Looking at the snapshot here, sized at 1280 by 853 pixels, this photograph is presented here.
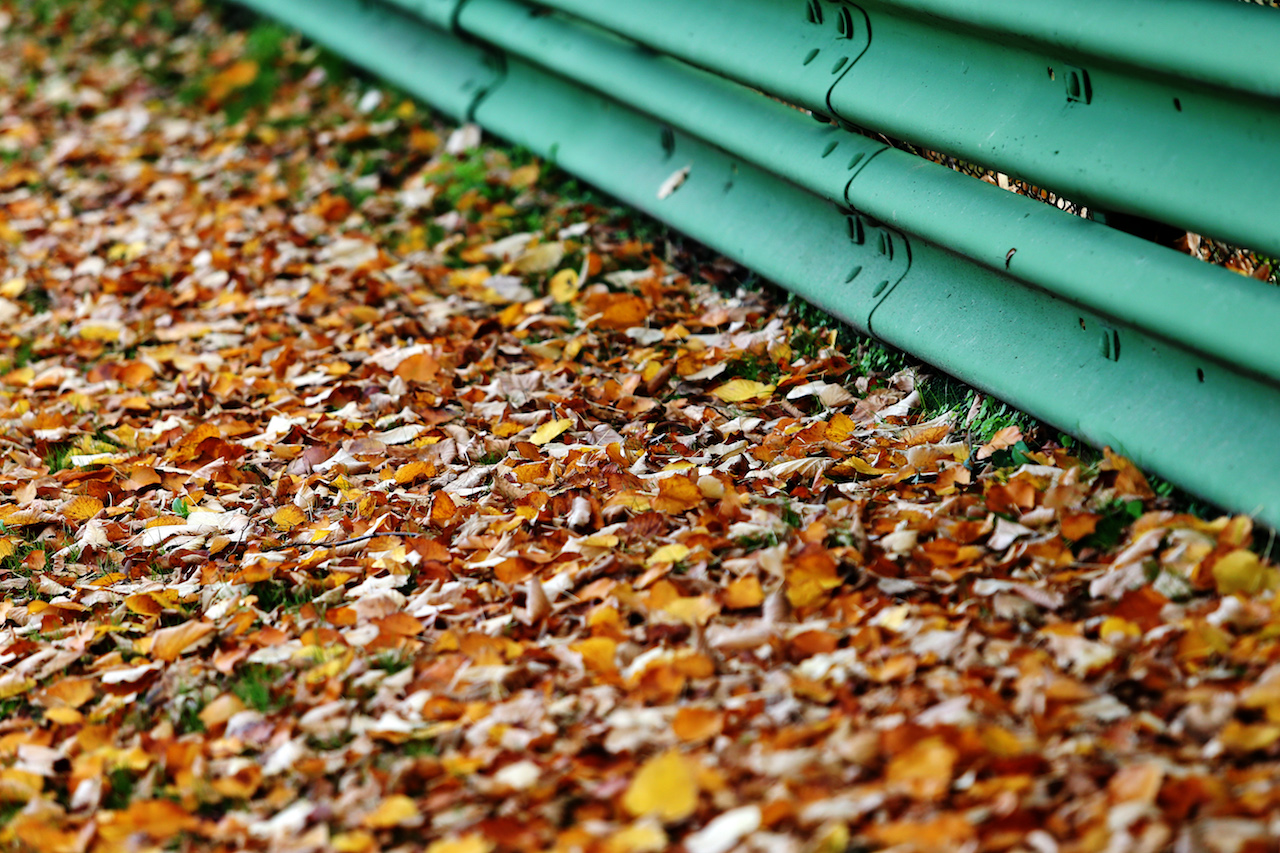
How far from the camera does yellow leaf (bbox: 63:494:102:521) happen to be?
3.27 m

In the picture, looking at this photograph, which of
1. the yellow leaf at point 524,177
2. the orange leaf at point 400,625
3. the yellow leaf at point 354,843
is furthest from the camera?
the yellow leaf at point 524,177

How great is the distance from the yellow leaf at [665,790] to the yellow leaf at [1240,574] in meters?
0.96

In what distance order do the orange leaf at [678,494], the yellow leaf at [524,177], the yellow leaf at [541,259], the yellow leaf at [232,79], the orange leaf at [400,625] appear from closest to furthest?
the orange leaf at [400,625], the orange leaf at [678,494], the yellow leaf at [541,259], the yellow leaf at [524,177], the yellow leaf at [232,79]

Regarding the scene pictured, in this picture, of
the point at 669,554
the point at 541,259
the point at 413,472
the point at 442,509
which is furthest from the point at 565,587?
the point at 541,259

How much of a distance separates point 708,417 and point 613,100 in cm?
159

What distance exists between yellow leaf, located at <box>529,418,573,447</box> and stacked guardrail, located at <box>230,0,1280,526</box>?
29.7 inches

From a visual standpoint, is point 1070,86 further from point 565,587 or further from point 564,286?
point 564,286

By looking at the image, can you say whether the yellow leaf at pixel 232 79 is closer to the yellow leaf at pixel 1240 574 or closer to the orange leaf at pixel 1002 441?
the orange leaf at pixel 1002 441

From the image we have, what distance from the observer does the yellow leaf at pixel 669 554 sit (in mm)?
2703

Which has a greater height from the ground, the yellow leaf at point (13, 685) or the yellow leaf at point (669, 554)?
the yellow leaf at point (669, 554)

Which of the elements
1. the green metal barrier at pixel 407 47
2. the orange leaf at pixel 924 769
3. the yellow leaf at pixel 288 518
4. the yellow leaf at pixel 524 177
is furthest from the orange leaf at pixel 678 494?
the green metal barrier at pixel 407 47

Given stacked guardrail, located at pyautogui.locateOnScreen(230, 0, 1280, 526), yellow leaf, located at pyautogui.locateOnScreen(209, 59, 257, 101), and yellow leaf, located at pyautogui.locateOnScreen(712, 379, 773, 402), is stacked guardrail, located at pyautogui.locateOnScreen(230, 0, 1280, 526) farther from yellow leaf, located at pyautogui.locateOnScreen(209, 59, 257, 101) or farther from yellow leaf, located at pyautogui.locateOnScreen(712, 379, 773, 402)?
yellow leaf, located at pyautogui.locateOnScreen(209, 59, 257, 101)

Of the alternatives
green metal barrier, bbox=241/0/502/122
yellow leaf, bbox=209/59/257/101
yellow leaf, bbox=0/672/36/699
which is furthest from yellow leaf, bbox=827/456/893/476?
yellow leaf, bbox=209/59/257/101

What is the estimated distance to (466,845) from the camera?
2.04 metres
